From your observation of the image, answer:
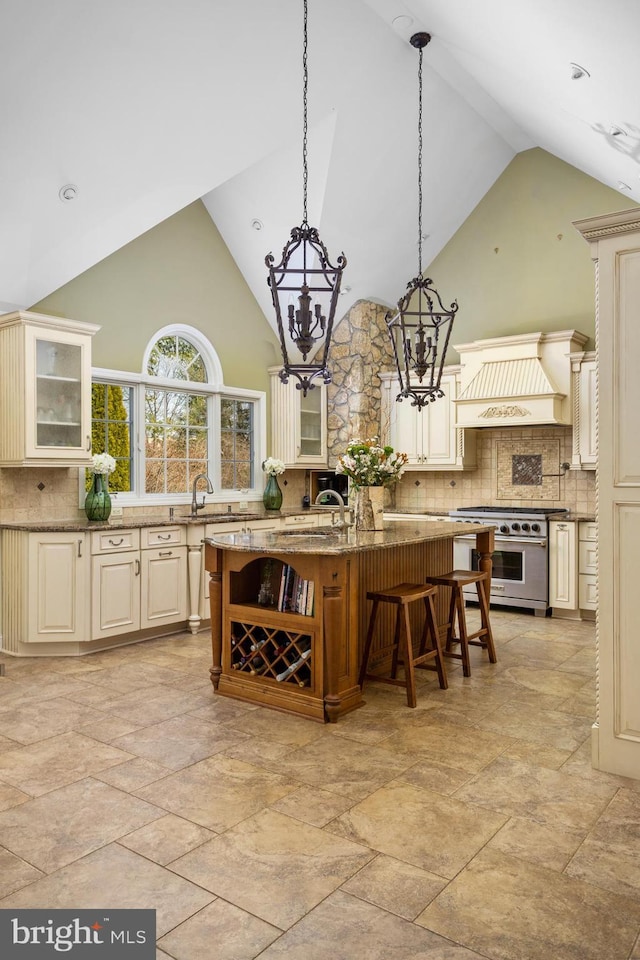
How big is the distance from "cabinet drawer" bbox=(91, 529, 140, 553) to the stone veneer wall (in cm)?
308

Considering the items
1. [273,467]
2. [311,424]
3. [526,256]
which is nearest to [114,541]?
[273,467]

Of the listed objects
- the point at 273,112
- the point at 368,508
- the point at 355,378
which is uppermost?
the point at 273,112

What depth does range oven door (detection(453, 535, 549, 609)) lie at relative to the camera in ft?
21.7

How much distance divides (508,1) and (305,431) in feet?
15.7

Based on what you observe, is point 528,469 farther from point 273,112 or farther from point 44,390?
point 44,390

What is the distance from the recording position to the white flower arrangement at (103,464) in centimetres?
563

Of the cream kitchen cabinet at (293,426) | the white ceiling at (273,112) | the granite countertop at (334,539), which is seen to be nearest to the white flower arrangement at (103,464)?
the white ceiling at (273,112)

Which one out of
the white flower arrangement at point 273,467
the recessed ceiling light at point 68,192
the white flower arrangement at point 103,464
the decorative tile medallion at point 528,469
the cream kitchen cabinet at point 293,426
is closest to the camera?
the recessed ceiling light at point 68,192

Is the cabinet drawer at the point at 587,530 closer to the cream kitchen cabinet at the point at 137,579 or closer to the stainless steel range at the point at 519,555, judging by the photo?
the stainless steel range at the point at 519,555

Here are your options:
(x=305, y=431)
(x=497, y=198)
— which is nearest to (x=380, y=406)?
(x=305, y=431)

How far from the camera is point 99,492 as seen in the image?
5.70 metres

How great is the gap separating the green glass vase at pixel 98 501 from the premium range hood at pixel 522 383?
359 cm

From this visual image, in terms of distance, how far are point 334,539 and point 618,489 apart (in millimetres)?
1692

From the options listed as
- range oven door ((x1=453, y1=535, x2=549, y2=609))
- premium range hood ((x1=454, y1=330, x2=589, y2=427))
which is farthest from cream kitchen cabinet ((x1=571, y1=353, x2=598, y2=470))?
range oven door ((x1=453, y1=535, x2=549, y2=609))
